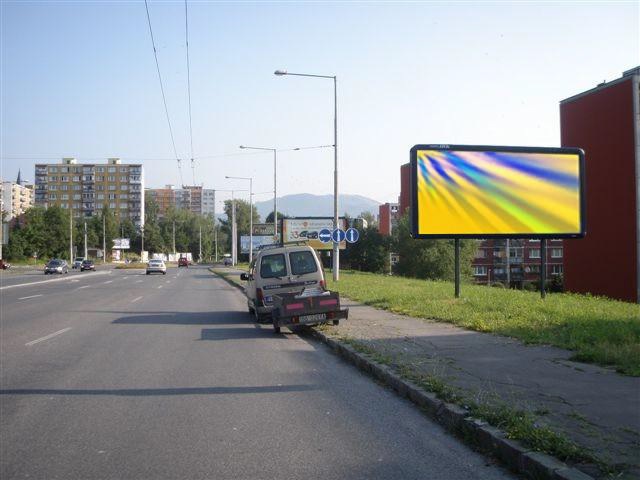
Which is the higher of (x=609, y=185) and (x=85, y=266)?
(x=609, y=185)

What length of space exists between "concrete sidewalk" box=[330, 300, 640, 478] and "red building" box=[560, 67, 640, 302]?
65.5 ft

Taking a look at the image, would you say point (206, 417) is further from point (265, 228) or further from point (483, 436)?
point (265, 228)

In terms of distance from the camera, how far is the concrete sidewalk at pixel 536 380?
4867mm

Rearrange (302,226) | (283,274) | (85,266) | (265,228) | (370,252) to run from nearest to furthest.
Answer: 1. (283,274)
2. (302,226)
3. (85,266)
4. (370,252)
5. (265,228)

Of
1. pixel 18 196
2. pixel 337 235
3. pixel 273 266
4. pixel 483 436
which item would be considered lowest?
pixel 483 436

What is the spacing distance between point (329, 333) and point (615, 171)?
22.9m

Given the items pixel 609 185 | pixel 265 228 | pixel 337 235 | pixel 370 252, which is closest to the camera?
pixel 337 235

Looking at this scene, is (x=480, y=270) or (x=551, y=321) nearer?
(x=551, y=321)

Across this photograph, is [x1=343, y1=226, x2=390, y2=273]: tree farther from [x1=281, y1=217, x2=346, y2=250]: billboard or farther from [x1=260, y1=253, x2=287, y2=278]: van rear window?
[x1=260, y1=253, x2=287, y2=278]: van rear window

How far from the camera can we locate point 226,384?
7770 millimetres

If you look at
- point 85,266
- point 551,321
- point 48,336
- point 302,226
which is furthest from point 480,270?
point 48,336

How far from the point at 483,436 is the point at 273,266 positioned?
1037cm

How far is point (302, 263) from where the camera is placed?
15.0 m

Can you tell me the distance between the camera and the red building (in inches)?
1096
